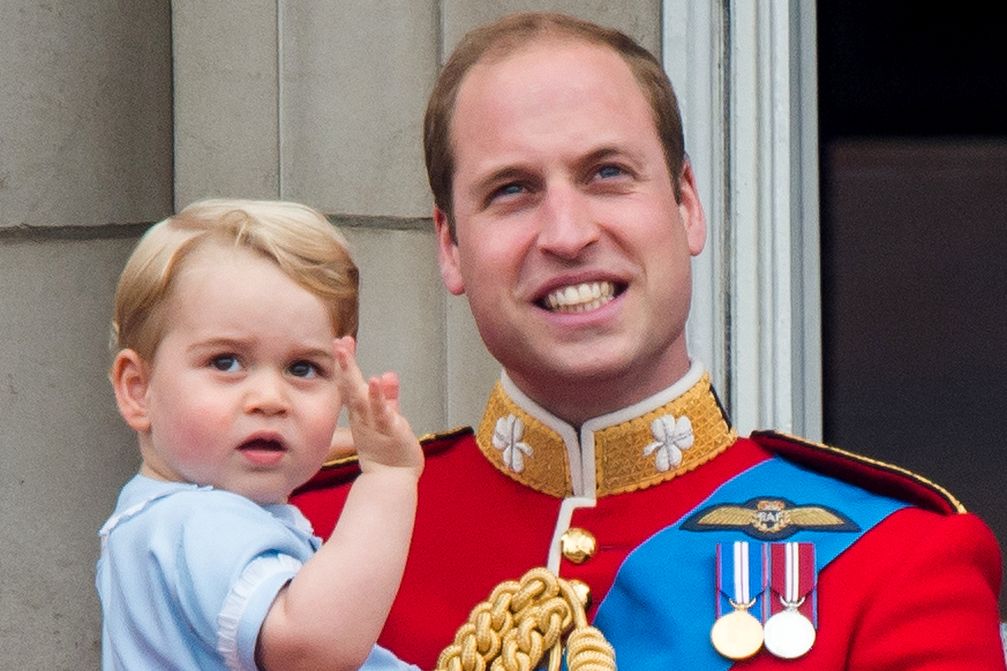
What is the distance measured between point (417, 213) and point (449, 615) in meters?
1.48

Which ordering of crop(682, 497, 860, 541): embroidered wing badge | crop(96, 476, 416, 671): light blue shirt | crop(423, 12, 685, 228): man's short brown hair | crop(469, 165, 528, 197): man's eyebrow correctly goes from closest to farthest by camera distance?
crop(96, 476, 416, 671): light blue shirt → crop(682, 497, 860, 541): embroidered wing badge → crop(469, 165, 528, 197): man's eyebrow → crop(423, 12, 685, 228): man's short brown hair

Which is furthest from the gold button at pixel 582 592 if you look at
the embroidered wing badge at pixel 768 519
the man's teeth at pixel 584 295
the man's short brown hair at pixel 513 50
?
the man's short brown hair at pixel 513 50

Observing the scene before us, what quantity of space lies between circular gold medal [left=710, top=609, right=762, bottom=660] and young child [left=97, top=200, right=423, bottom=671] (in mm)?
355

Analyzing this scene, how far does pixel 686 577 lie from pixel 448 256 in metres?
0.57

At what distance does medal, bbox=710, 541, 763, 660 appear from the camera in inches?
88.4

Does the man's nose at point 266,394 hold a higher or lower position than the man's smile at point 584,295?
lower

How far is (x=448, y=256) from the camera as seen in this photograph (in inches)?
104

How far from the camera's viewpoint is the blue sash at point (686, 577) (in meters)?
2.28

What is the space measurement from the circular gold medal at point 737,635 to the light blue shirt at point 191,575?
48 cm

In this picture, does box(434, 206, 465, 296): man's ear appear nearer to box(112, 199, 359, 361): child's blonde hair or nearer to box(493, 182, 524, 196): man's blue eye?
box(493, 182, 524, 196): man's blue eye

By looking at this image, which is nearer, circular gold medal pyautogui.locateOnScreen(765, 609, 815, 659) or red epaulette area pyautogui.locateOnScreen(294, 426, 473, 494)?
circular gold medal pyautogui.locateOnScreen(765, 609, 815, 659)

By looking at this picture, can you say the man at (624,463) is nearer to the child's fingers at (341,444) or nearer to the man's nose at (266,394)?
the child's fingers at (341,444)

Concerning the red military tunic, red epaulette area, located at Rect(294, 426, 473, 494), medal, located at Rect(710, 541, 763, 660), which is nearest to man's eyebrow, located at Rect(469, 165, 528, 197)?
the red military tunic

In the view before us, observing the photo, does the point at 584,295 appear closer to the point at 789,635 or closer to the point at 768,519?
the point at 768,519
